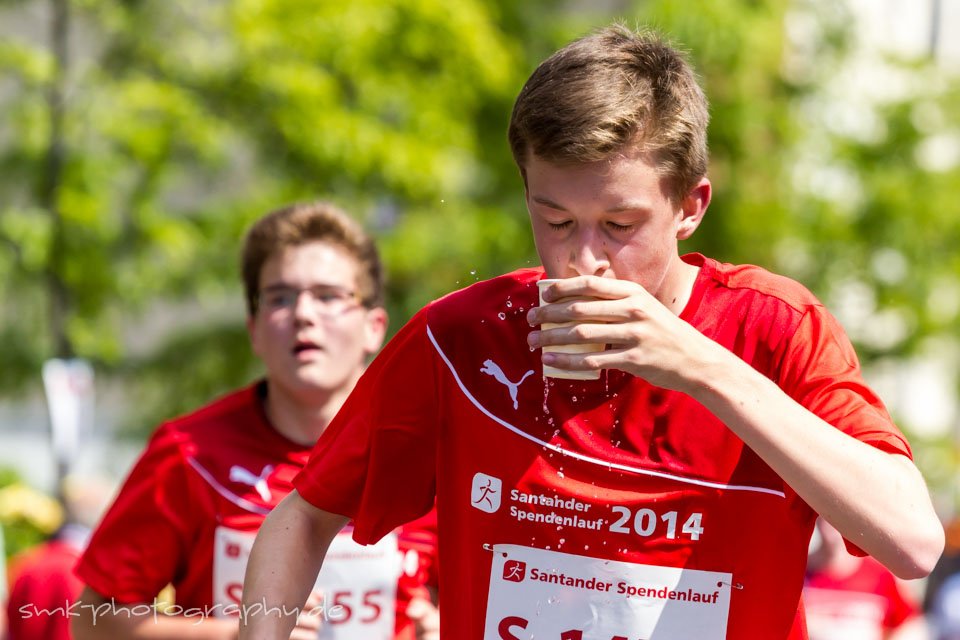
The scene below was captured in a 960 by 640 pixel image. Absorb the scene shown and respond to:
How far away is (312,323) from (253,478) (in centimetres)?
50

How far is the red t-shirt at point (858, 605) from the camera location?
6488 millimetres

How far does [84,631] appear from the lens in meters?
4.00

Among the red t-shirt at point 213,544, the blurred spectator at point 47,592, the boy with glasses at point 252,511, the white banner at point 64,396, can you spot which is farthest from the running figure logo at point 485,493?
the white banner at point 64,396

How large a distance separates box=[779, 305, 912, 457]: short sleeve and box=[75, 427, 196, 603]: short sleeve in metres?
2.13

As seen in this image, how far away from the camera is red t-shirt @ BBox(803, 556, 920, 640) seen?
255 inches

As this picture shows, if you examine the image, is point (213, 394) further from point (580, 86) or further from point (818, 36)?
point (580, 86)

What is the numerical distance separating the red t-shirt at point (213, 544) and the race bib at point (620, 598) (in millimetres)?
1375

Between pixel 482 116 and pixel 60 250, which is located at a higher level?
pixel 482 116

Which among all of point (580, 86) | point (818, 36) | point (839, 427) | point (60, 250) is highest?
point (818, 36)

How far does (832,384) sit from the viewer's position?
7.87 ft

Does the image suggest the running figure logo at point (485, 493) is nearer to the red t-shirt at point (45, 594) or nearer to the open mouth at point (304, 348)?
the open mouth at point (304, 348)

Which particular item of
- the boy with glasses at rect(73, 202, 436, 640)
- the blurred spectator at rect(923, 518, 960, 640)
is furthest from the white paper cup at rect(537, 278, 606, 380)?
the blurred spectator at rect(923, 518, 960, 640)

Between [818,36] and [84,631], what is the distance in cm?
1103

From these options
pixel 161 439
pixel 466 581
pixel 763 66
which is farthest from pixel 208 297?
pixel 466 581
